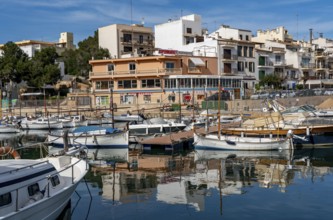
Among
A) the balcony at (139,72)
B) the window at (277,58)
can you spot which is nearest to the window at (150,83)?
the balcony at (139,72)

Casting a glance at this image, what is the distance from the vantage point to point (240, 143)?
106 feet

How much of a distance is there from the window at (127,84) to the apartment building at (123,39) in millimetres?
15558

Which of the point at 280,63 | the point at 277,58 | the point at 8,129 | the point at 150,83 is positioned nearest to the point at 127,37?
the point at 150,83

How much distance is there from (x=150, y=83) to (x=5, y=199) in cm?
5552

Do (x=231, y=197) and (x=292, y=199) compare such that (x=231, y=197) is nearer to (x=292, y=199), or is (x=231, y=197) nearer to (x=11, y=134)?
(x=292, y=199)

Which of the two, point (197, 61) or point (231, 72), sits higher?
point (197, 61)

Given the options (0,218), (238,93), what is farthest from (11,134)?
(0,218)

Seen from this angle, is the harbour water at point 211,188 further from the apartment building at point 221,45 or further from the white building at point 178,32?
the white building at point 178,32

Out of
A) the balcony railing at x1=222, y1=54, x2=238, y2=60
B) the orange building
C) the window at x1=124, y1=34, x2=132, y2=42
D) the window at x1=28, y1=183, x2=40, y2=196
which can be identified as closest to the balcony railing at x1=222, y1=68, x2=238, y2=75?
the balcony railing at x1=222, y1=54, x2=238, y2=60

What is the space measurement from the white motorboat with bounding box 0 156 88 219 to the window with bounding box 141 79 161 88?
5082cm

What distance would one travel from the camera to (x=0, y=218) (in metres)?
11.2

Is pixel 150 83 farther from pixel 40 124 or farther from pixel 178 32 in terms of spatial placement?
pixel 40 124

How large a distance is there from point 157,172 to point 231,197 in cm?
714

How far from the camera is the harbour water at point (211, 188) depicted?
16.8 m
